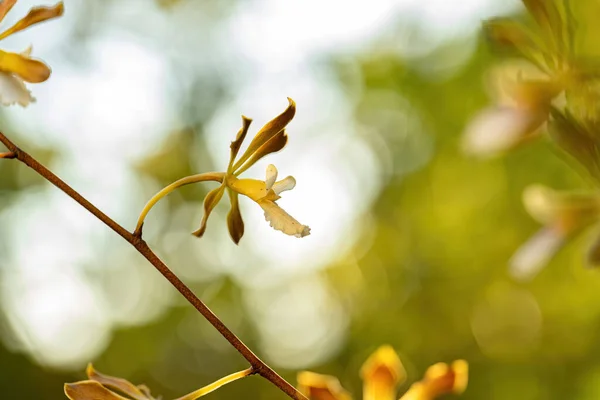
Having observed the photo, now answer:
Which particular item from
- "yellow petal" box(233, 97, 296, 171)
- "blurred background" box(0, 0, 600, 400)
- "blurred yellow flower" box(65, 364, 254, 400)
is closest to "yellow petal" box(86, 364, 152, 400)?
"blurred yellow flower" box(65, 364, 254, 400)

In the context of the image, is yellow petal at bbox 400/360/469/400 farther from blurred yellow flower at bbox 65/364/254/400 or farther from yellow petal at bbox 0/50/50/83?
yellow petal at bbox 0/50/50/83

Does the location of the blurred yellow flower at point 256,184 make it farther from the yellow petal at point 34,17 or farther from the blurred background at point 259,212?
the blurred background at point 259,212

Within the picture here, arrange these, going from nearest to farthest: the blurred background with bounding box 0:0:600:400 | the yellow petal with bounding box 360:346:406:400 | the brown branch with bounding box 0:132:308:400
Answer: the brown branch with bounding box 0:132:308:400, the yellow petal with bounding box 360:346:406:400, the blurred background with bounding box 0:0:600:400

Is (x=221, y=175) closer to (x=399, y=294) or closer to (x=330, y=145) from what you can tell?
(x=399, y=294)

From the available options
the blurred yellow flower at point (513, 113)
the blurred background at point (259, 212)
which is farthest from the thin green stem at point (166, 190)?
the blurred background at point (259, 212)

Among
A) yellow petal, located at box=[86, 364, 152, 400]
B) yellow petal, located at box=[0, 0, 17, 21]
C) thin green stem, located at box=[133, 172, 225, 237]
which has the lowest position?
→ yellow petal, located at box=[86, 364, 152, 400]
